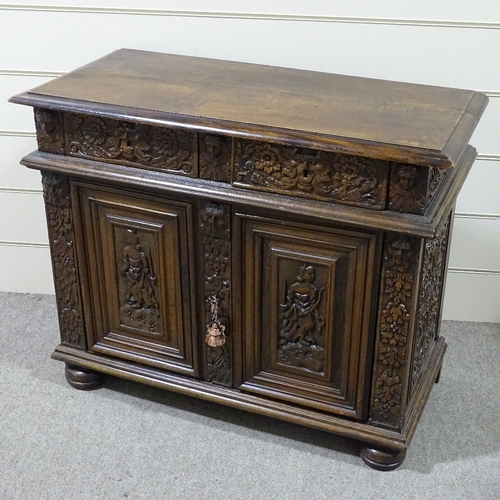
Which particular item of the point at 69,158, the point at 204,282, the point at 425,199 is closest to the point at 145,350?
the point at 204,282

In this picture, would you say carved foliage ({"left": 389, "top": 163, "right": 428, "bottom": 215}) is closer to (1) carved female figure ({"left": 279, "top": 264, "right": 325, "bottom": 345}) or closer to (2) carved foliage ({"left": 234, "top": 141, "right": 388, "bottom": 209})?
(2) carved foliage ({"left": 234, "top": 141, "right": 388, "bottom": 209})

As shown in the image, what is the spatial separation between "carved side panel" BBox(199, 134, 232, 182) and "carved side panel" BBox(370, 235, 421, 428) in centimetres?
34

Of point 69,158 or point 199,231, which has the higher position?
point 69,158

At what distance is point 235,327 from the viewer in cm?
172

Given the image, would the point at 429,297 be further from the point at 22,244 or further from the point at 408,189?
the point at 22,244

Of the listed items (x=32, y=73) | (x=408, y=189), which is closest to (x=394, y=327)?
(x=408, y=189)

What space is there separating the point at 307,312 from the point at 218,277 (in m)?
0.20

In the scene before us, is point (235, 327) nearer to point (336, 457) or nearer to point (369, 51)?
point (336, 457)

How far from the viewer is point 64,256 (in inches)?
71.3

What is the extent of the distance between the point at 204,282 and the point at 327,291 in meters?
0.27

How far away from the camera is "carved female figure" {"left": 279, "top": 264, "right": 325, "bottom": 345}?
1.60 metres

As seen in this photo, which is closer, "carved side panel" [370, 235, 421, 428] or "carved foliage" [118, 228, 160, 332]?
"carved side panel" [370, 235, 421, 428]

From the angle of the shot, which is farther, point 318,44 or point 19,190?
point 19,190

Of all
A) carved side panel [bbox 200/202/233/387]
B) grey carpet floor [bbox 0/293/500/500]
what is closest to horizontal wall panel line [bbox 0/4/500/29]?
carved side panel [bbox 200/202/233/387]
